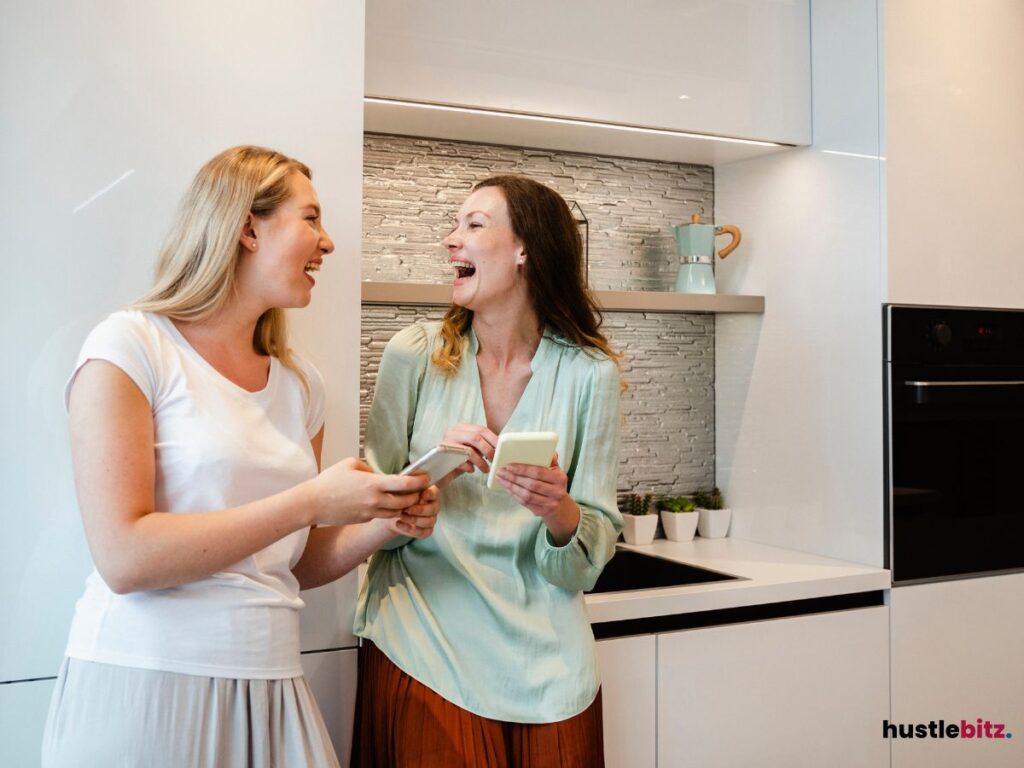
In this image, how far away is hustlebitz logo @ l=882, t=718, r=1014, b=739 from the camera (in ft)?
7.87

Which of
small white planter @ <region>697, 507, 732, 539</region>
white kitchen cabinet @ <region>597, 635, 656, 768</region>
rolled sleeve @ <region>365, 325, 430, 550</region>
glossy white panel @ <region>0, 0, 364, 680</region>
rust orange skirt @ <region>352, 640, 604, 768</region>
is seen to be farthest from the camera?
small white planter @ <region>697, 507, 732, 539</region>

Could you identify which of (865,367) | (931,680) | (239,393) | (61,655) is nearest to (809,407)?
(865,367)

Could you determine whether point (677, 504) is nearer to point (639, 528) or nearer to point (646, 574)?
point (639, 528)

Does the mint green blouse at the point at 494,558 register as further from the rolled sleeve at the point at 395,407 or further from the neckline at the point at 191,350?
the neckline at the point at 191,350

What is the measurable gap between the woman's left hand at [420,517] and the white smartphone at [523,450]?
0.12m

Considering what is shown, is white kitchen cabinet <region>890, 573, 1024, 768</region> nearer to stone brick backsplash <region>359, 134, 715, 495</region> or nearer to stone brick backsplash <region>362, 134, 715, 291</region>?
stone brick backsplash <region>359, 134, 715, 495</region>

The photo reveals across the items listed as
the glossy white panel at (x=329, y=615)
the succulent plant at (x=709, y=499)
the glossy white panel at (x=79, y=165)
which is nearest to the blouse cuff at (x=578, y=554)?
the glossy white panel at (x=329, y=615)

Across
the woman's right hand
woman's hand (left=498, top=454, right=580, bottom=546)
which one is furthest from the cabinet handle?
the woman's right hand

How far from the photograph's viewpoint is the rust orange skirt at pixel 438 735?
5.39 feet

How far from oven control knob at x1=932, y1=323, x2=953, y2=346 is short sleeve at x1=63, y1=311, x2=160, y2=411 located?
1.89 m

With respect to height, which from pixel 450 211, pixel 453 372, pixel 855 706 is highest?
pixel 450 211

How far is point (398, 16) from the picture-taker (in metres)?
2.13

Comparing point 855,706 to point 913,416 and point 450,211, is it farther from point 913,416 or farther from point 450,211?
point 450,211

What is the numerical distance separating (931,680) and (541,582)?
4.19 feet
